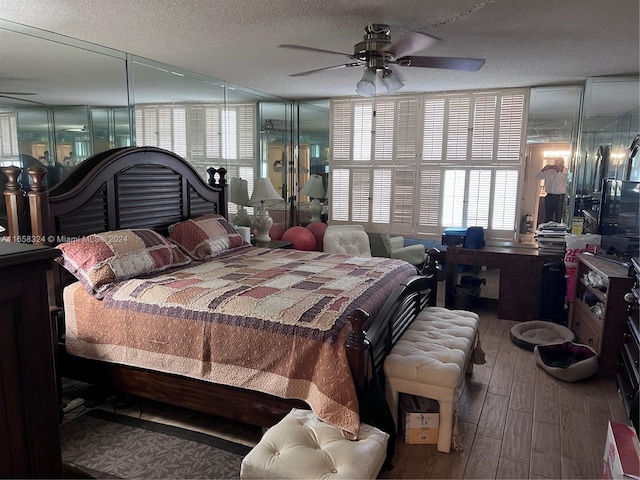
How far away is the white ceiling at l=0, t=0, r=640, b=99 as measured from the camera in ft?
8.28

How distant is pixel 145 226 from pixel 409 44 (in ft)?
7.96

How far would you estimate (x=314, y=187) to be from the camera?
5.87m

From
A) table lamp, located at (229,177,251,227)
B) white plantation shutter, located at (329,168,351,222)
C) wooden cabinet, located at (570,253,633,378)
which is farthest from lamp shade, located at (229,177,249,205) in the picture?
wooden cabinet, located at (570,253,633,378)

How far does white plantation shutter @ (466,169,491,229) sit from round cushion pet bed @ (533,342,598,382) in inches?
73.8

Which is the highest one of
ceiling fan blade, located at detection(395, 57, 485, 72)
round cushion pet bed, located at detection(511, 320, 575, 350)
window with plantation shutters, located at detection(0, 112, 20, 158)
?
ceiling fan blade, located at detection(395, 57, 485, 72)

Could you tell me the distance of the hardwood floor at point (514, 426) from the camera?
2283 mm

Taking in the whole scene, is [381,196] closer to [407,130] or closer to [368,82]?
[407,130]

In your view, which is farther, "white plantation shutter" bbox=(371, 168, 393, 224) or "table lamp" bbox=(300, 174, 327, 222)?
"table lamp" bbox=(300, 174, 327, 222)

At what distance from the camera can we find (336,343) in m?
2.18

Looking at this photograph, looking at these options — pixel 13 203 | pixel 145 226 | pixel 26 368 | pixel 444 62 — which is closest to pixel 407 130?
pixel 444 62

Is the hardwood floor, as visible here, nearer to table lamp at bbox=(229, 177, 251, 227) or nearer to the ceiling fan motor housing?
the ceiling fan motor housing

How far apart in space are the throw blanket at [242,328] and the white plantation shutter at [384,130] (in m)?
2.65

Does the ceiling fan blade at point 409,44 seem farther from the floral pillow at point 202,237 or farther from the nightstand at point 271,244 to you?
the nightstand at point 271,244

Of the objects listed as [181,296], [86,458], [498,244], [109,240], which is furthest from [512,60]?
[86,458]
